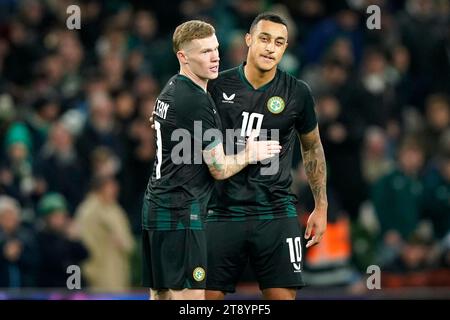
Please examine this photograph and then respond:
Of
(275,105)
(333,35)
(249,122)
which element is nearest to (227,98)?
(249,122)

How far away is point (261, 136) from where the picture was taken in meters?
10.2

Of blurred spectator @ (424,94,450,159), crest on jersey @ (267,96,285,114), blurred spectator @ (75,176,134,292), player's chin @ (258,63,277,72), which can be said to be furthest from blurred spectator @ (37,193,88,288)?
blurred spectator @ (424,94,450,159)

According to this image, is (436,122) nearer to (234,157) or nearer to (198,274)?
(234,157)

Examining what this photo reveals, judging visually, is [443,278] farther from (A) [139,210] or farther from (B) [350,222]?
(A) [139,210]

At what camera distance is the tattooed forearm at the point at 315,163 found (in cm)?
1046

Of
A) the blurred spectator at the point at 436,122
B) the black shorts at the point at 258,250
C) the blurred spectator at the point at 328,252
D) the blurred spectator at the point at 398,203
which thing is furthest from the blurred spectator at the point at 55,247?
the blurred spectator at the point at 436,122

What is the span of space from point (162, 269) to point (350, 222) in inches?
260

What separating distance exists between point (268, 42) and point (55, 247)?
4.84 metres

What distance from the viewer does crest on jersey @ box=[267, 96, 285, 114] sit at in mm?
10281

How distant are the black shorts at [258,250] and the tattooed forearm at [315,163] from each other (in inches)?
13.3

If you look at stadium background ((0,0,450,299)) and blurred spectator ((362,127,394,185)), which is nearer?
stadium background ((0,0,450,299))

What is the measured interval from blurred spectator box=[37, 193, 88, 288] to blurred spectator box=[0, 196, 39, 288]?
0.10 m

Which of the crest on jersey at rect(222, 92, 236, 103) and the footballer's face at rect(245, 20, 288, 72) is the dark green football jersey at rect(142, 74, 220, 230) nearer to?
the crest on jersey at rect(222, 92, 236, 103)

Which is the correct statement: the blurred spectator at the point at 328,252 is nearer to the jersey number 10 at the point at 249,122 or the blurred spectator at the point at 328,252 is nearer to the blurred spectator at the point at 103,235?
the blurred spectator at the point at 103,235
